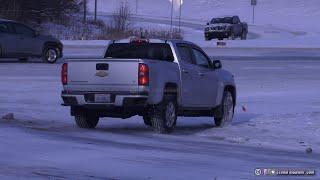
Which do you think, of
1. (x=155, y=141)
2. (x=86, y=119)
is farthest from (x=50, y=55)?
(x=155, y=141)

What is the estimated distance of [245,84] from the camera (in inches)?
1019

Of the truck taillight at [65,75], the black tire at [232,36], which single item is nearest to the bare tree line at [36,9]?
the black tire at [232,36]

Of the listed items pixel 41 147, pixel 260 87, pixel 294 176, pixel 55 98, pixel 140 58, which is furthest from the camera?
pixel 260 87

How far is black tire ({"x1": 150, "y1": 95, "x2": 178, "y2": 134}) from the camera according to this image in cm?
1515

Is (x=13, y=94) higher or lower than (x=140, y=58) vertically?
lower

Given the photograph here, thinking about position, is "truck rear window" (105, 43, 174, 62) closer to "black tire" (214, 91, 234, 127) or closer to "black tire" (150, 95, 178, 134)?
"black tire" (150, 95, 178, 134)

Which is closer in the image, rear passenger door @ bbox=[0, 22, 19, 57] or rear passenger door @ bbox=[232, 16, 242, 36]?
rear passenger door @ bbox=[0, 22, 19, 57]

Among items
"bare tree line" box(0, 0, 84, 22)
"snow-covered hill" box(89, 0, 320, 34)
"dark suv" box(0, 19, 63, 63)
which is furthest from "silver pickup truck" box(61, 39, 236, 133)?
"snow-covered hill" box(89, 0, 320, 34)

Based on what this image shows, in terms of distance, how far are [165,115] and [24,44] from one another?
61.5 feet

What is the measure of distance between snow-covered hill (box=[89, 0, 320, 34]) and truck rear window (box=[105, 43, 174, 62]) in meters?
79.5

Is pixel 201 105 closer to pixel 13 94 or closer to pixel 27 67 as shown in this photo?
pixel 13 94

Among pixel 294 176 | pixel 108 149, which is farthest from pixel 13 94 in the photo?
pixel 294 176

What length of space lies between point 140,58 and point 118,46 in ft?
2.12

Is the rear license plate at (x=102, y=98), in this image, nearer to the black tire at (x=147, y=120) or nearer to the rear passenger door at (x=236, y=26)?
the black tire at (x=147, y=120)
